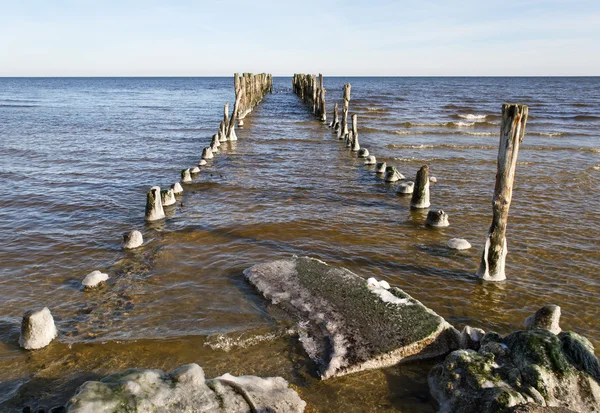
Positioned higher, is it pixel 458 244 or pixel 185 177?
pixel 185 177

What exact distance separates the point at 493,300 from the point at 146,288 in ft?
19.0

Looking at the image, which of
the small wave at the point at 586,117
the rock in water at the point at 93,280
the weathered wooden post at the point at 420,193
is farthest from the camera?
the small wave at the point at 586,117

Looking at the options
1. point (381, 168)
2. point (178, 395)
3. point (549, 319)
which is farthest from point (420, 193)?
point (178, 395)

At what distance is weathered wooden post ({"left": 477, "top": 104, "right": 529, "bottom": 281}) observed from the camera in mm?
6508

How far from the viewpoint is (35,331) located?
5348mm

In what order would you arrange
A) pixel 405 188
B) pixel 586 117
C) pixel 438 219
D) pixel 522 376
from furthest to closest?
pixel 586 117 < pixel 405 188 < pixel 438 219 < pixel 522 376

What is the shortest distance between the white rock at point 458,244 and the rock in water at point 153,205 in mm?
6861

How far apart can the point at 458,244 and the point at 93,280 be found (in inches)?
278

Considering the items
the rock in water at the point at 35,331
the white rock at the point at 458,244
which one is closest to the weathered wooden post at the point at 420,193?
the white rock at the point at 458,244

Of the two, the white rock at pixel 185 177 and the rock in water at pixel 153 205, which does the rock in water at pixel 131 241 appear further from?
the white rock at pixel 185 177

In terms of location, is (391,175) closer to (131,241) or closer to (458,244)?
(458,244)

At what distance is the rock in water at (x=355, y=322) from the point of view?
5004 millimetres

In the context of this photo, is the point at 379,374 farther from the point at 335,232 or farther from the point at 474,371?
the point at 335,232

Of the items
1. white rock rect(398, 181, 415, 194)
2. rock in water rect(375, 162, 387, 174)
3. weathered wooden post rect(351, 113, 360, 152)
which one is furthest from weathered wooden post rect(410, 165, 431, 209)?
weathered wooden post rect(351, 113, 360, 152)
